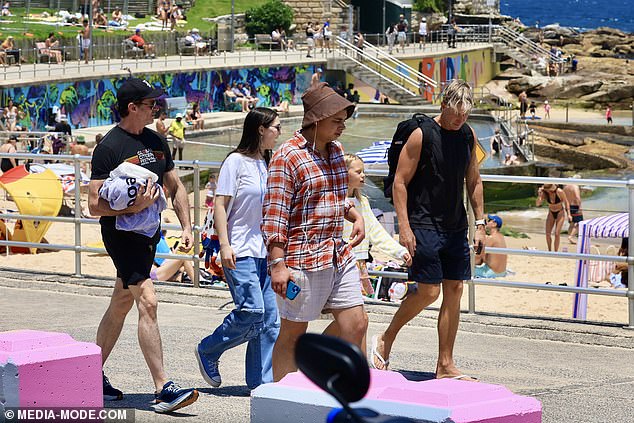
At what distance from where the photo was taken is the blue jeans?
654 cm

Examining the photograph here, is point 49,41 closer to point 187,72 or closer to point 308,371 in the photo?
point 187,72

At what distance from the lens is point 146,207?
20.6ft

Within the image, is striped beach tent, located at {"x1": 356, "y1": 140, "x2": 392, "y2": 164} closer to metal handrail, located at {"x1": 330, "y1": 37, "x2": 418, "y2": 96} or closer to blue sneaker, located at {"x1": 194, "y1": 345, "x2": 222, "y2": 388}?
blue sneaker, located at {"x1": 194, "y1": 345, "x2": 222, "y2": 388}

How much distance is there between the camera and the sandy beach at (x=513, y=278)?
41.5ft

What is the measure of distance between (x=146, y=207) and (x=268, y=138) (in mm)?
828

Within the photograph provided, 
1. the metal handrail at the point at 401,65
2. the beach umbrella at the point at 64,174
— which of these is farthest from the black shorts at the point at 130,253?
the metal handrail at the point at 401,65

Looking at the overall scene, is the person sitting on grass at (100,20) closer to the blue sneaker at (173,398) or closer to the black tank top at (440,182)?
the black tank top at (440,182)

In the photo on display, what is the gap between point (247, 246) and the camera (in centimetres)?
661

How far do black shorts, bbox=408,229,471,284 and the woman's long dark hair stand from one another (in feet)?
3.53

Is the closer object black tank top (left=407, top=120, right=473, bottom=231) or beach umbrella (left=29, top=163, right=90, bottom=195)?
black tank top (left=407, top=120, right=473, bottom=231)

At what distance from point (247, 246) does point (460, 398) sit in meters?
2.38

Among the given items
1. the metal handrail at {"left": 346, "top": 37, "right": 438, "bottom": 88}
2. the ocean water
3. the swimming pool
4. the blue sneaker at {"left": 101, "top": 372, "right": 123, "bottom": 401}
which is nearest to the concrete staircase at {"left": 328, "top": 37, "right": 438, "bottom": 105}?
the metal handrail at {"left": 346, "top": 37, "right": 438, "bottom": 88}

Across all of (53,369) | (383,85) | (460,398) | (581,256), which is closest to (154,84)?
(383,85)

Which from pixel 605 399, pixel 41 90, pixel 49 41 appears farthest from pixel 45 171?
pixel 49 41
